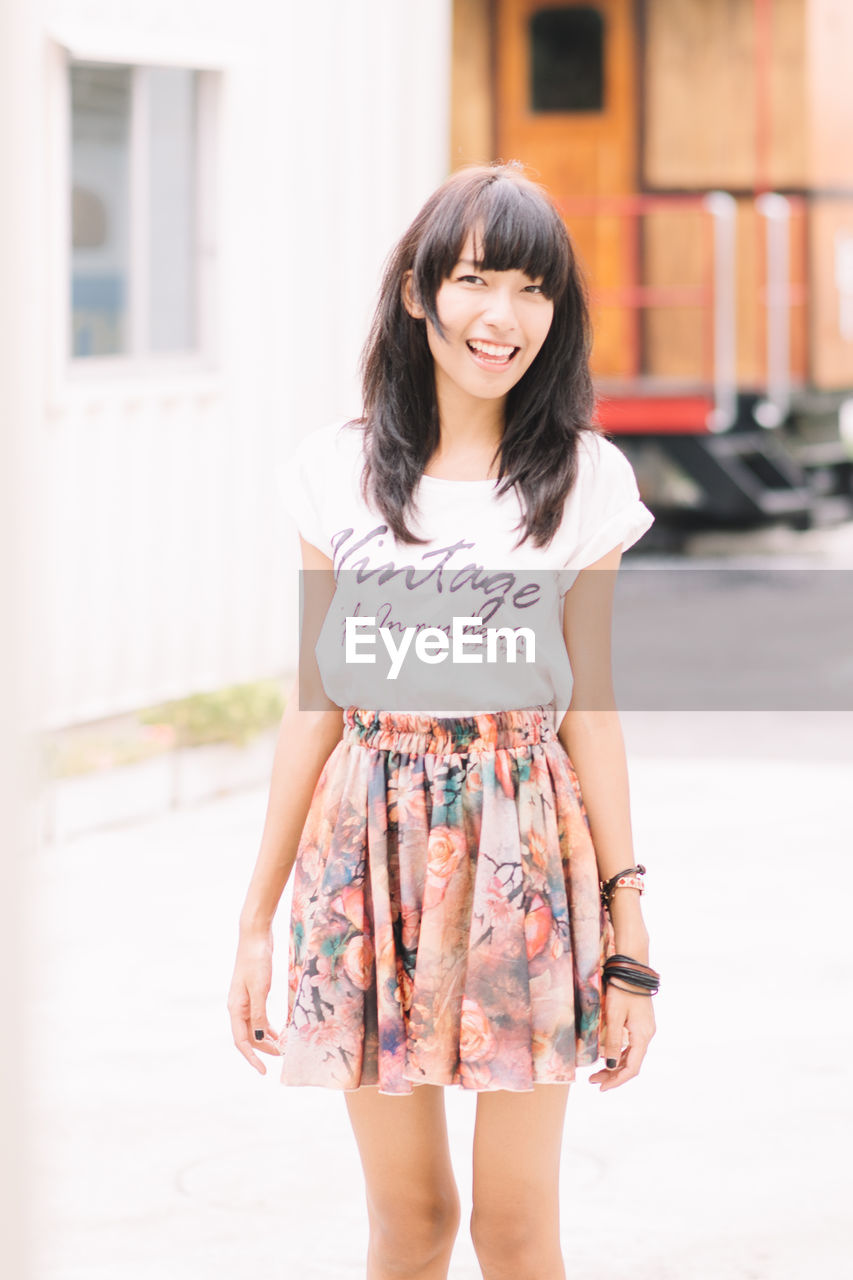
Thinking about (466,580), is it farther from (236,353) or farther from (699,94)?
(699,94)

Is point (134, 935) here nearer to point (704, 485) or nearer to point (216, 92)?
point (216, 92)

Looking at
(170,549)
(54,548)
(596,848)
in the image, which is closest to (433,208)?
(596,848)

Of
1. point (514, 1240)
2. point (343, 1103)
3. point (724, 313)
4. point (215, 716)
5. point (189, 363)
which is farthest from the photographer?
point (724, 313)

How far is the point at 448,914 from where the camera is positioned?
192cm

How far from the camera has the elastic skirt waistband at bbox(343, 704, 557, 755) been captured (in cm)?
192

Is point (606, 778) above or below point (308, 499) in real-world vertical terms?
below

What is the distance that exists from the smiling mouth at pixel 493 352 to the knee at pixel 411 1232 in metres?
0.86

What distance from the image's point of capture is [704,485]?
37.6 ft

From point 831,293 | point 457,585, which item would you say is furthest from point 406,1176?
point 831,293

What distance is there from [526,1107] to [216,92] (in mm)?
A: 5346

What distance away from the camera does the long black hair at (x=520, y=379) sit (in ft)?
6.23

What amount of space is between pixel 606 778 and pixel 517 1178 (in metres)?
0.42

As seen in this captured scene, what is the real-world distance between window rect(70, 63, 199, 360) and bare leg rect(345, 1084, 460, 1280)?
4.80 m

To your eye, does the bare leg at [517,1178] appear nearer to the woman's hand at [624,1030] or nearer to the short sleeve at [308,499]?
the woman's hand at [624,1030]
